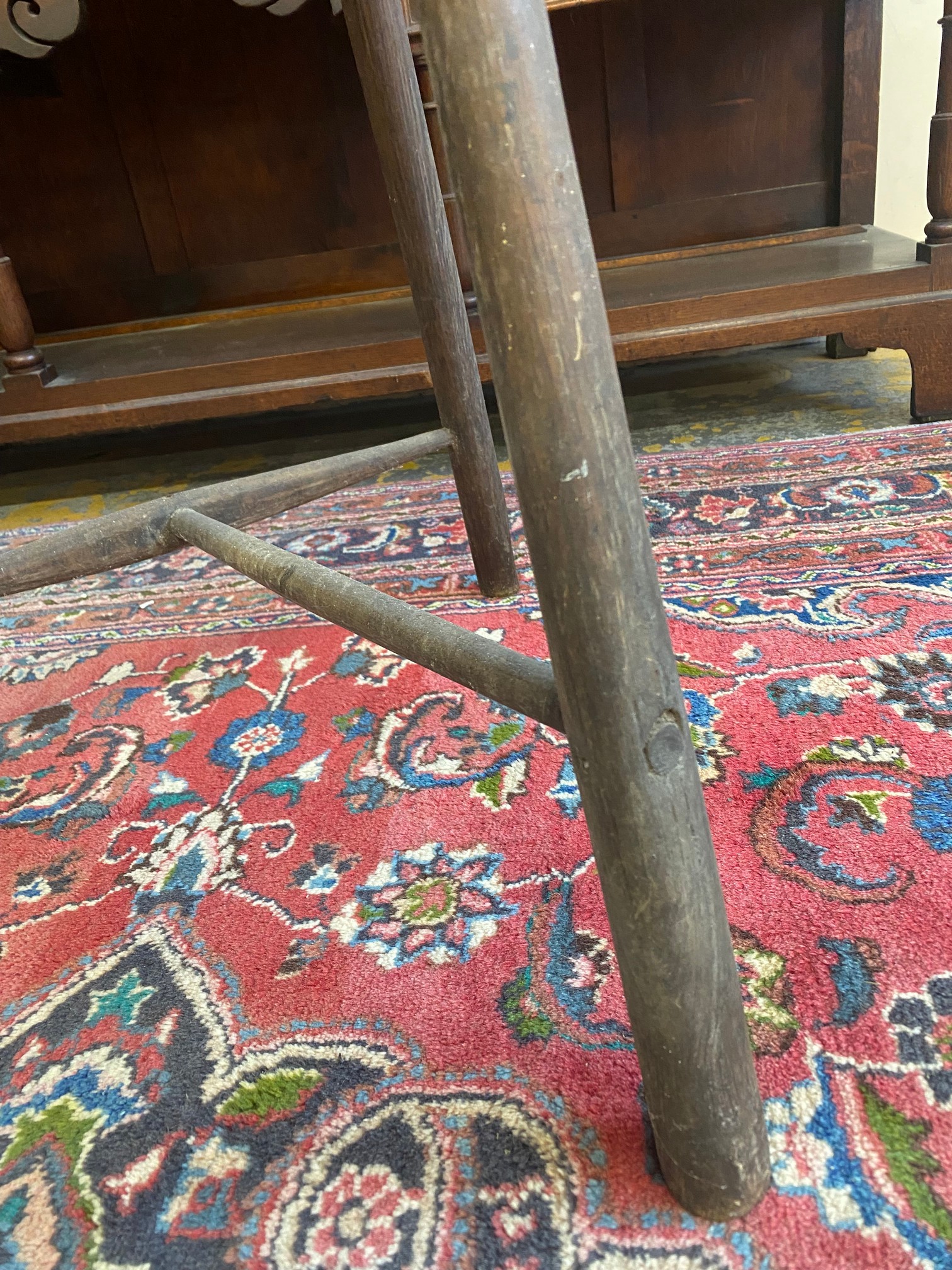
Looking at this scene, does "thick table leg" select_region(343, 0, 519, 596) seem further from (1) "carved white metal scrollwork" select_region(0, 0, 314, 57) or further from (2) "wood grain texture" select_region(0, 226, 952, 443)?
(1) "carved white metal scrollwork" select_region(0, 0, 314, 57)

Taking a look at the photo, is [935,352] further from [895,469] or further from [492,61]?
[492,61]

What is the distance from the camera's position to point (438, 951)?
59 cm

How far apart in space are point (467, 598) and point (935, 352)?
949mm

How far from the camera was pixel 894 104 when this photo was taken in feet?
6.55

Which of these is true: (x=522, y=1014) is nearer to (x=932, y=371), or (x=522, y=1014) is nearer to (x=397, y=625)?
(x=397, y=625)

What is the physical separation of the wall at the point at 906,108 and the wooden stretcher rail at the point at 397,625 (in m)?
1.91

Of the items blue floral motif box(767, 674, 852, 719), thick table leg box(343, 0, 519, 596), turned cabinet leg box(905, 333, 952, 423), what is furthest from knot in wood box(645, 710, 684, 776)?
turned cabinet leg box(905, 333, 952, 423)

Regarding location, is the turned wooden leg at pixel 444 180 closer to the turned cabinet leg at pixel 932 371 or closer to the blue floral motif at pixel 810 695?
the turned cabinet leg at pixel 932 371

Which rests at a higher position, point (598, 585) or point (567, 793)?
point (598, 585)

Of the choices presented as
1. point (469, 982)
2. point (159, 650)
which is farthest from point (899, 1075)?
point (159, 650)

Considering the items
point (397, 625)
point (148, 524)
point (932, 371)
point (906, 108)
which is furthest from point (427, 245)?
point (906, 108)

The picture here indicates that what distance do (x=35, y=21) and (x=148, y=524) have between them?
1200 mm

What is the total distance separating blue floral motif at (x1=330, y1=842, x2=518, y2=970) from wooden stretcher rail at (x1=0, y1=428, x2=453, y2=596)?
34 centimetres

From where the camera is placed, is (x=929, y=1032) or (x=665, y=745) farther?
(x=929, y=1032)
